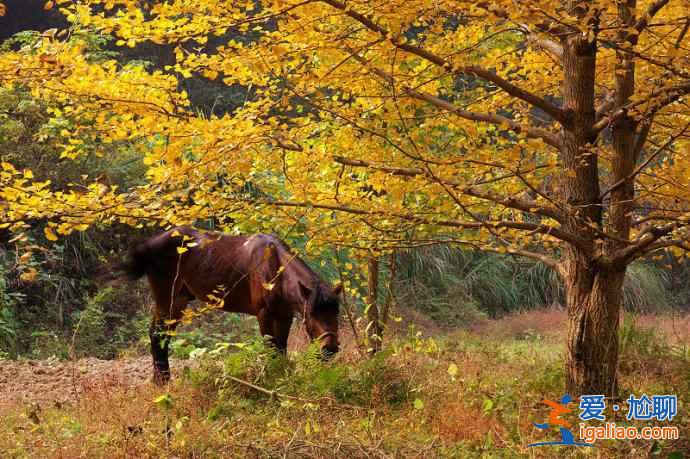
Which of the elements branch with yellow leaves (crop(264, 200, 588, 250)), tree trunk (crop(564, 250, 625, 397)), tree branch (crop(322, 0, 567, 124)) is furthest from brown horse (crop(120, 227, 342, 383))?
tree branch (crop(322, 0, 567, 124))

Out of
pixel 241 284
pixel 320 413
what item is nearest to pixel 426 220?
pixel 320 413

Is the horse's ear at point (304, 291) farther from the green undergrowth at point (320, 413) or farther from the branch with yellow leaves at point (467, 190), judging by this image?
the branch with yellow leaves at point (467, 190)

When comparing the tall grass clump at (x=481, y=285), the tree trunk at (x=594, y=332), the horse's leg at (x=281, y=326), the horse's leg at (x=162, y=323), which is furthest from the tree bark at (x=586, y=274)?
the tall grass clump at (x=481, y=285)

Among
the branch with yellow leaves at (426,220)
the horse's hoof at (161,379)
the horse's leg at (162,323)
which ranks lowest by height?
the horse's hoof at (161,379)

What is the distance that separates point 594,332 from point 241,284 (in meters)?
3.26

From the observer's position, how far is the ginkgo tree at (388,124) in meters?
4.20

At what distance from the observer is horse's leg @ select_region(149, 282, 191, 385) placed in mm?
7539

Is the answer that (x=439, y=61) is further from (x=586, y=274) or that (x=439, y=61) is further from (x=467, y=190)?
(x=586, y=274)

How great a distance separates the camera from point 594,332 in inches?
224

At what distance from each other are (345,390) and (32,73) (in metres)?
2.93

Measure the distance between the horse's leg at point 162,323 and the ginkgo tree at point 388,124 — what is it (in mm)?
2460

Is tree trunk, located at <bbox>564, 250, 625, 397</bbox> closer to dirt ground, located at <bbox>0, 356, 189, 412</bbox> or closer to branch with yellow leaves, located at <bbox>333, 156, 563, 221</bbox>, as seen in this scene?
branch with yellow leaves, located at <bbox>333, 156, 563, 221</bbox>

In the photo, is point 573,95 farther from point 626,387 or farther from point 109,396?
point 109,396

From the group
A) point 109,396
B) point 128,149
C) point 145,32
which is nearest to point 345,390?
point 109,396
